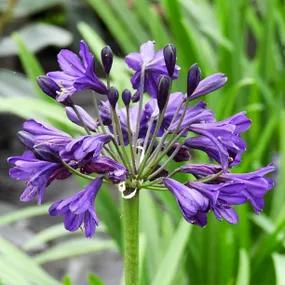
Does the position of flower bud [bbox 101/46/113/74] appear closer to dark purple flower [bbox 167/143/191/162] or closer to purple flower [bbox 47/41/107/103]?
purple flower [bbox 47/41/107/103]

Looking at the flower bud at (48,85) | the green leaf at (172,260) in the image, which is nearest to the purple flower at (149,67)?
the flower bud at (48,85)

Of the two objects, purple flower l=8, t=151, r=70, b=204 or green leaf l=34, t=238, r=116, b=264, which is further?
green leaf l=34, t=238, r=116, b=264

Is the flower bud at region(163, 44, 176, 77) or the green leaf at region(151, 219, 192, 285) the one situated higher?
the flower bud at region(163, 44, 176, 77)

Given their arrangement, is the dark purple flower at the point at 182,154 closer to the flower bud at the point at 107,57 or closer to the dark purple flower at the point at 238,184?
the dark purple flower at the point at 238,184

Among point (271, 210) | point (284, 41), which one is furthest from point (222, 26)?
point (271, 210)

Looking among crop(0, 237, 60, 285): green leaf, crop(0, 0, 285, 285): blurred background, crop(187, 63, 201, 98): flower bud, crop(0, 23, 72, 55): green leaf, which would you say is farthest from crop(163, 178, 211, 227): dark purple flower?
crop(0, 23, 72, 55): green leaf

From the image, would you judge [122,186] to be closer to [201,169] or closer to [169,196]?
[201,169]

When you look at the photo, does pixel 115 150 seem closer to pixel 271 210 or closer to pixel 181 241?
pixel 181 241
